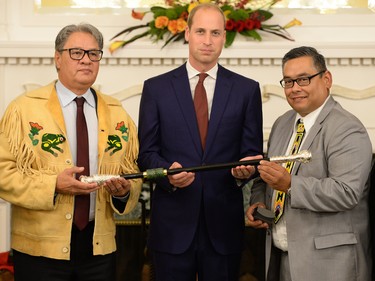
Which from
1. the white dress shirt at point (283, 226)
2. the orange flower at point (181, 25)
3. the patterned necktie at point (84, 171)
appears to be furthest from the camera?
the orange flower at point (181, 25)

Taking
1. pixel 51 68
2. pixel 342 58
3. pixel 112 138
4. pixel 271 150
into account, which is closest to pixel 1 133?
pixel 112 138

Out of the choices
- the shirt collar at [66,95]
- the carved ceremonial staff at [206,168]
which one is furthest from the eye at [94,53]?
the carved ceremonial staff at [206,168]

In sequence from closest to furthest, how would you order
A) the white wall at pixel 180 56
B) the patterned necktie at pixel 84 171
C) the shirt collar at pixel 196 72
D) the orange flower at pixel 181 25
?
the patterned necktie at pixel 84 171 → the shirt collar at pixel 196 72 → the orange flower at pixel 181 25 → the white wall at pixel 180 56

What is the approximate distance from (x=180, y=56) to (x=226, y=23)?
370 millimetres

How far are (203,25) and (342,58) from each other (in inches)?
68.0

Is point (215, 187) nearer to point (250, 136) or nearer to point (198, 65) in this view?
point (250, 136)

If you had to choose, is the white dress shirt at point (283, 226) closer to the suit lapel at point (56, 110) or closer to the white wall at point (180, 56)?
the suit lapel at point (56, 110)

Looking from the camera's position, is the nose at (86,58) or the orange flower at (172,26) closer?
the nose at (86,58)

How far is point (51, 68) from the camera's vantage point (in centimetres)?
481

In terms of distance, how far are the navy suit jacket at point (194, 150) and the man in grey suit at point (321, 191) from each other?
0.19 metres

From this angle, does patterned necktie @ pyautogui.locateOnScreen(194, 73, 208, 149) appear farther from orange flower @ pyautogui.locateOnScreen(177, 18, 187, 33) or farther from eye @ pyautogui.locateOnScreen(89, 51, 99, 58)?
orange flower @ pyautogui.locateOnScreen(177, 18, 187, 33)

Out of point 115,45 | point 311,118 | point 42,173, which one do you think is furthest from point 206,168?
point 115,45

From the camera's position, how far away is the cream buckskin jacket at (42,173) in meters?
3.01

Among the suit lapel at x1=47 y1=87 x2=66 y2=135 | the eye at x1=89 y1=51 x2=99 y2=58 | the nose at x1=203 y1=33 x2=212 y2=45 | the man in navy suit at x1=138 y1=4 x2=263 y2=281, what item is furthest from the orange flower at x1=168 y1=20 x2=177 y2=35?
the suit lapel at x1=47 y1=87 x2=66 y2=135
